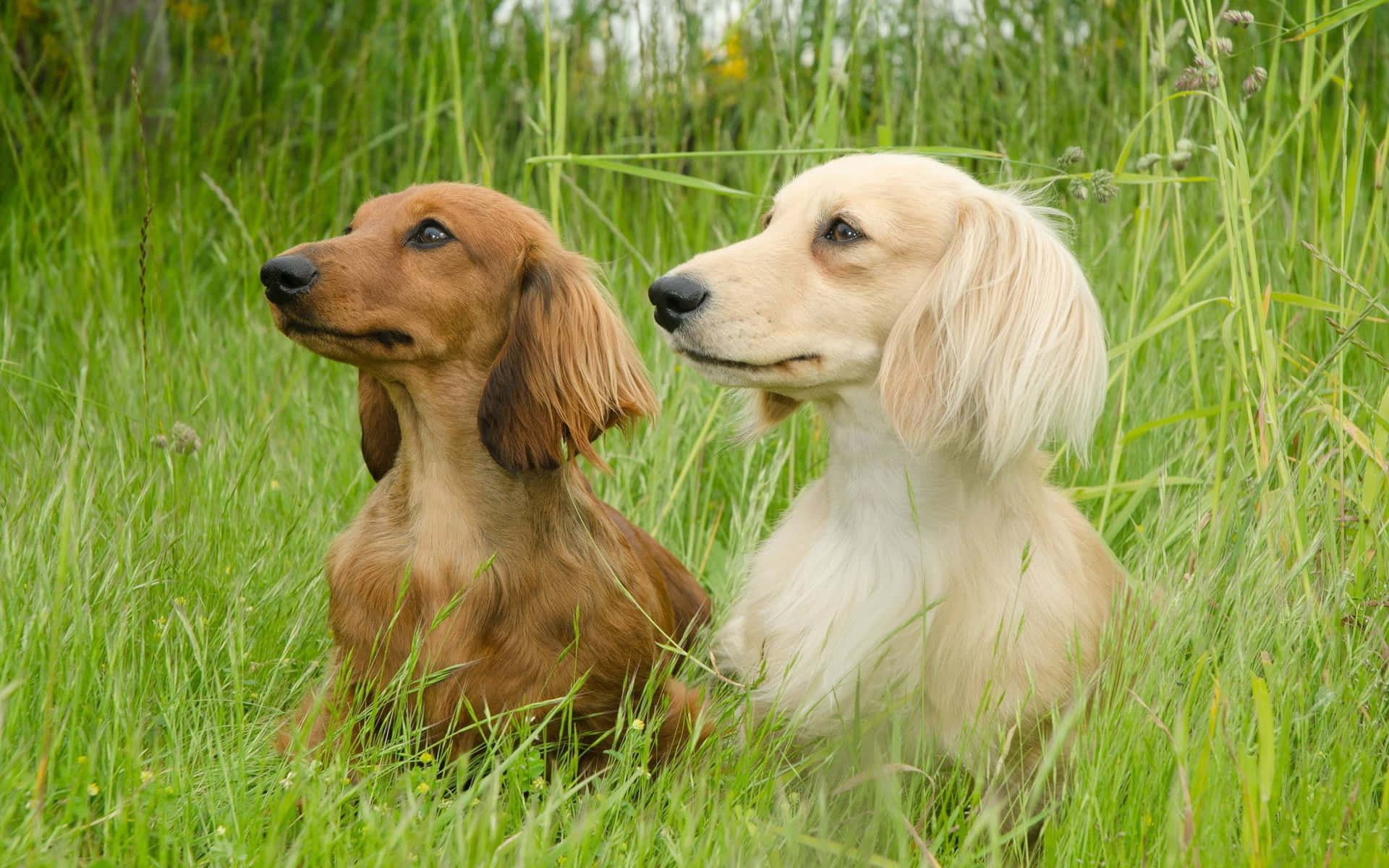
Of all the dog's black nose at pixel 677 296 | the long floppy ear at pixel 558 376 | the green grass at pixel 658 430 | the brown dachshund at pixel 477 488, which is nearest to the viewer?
the green grass at pixel 658 430

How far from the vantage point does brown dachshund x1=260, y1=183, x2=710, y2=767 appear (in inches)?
99.2

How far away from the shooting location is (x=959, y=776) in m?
2.37

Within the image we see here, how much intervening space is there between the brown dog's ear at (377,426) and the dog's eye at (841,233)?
993 millimetres

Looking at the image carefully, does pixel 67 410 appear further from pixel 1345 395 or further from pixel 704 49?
pixel 1345 395

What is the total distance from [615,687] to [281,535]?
0.91 meters

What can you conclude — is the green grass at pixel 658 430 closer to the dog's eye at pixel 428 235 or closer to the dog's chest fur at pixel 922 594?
the dog's chest fur at pixel 922 594

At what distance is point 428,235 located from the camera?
2.68 m

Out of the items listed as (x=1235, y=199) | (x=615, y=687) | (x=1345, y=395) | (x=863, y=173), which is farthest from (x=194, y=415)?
(x=1345, y=395)

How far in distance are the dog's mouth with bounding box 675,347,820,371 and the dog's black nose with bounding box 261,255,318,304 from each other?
0.67 m

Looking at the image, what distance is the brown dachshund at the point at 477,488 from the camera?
2520 millimetres

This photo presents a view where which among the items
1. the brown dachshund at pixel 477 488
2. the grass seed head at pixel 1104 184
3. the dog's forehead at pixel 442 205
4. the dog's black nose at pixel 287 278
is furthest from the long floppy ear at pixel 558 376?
the grass seed head at pixel 1104 184

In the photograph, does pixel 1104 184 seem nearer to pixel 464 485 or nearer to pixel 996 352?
pixel 996 352

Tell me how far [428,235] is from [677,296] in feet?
1.87

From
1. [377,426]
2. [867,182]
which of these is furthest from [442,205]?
[867,182]
